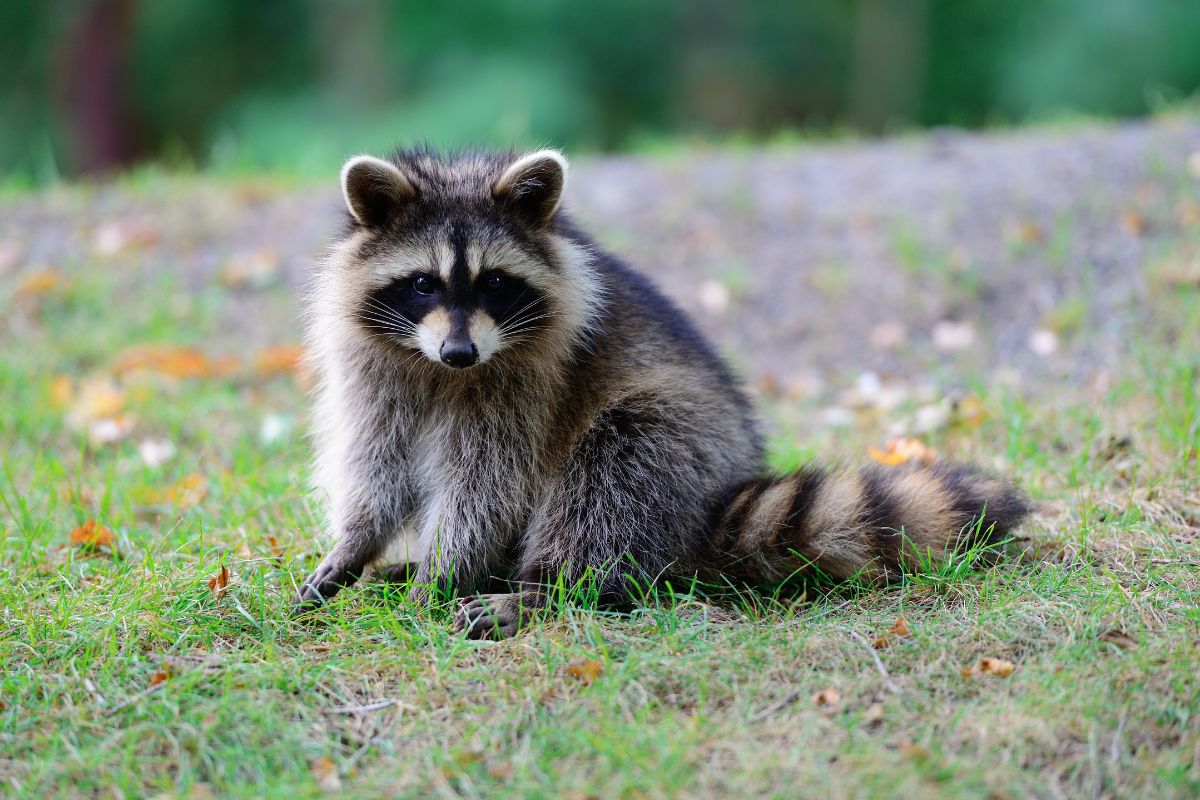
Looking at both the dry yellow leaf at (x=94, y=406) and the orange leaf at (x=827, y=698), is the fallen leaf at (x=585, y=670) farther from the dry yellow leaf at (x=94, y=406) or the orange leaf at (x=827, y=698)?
the dry yellow leaf at (x=94, y=406)

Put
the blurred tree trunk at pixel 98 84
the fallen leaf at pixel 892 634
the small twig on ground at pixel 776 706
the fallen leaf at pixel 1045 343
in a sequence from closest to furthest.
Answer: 1. the small twig on ground at pixel 776 706
2. the fallen leaf at pixel 892 634
3. the fallen leaf at pixel 1045 343
4. the blurred tree trunk at pixel 98 84

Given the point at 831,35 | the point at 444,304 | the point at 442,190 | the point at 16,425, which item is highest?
the point at 831,35

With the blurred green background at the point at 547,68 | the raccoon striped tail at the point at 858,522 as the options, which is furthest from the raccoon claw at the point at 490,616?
the blurred green background at the point at 547,68

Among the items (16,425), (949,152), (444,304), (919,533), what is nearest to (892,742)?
(919,533)

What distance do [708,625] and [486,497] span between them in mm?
648

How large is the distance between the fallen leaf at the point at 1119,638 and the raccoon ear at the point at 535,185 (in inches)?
63.5

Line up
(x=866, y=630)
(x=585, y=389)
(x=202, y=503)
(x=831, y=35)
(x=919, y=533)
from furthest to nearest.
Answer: (x=831, y=35), (x=202, y=503), (x=585, y=389), (x=919, y=533), (x=866, y=630)

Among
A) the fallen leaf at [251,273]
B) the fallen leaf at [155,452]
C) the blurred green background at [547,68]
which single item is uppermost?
the blurred green background at [547,68]

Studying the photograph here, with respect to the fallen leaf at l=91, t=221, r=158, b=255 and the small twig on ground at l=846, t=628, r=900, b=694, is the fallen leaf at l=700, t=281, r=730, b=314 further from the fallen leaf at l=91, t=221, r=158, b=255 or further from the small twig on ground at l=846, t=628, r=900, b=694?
the small twig on ground at l=846, t=628, r=900, b=694

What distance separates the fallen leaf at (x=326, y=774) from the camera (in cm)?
205

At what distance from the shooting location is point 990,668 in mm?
2344

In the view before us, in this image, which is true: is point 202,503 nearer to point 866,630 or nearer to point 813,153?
point 866,630

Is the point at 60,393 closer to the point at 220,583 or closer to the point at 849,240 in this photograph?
the point at 220,583

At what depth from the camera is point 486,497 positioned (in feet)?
9.39
